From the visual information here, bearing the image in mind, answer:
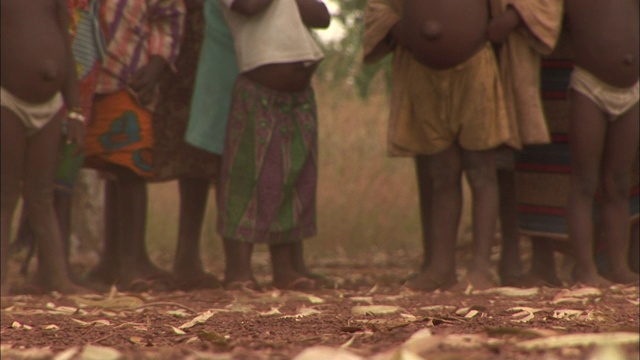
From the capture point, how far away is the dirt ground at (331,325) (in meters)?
2.23

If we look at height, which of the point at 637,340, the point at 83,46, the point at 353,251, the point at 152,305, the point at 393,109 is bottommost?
the point at 353,251

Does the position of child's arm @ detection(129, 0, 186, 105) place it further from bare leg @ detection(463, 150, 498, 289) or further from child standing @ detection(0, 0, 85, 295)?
bare leg @ detection(463, 150, 498, 289)

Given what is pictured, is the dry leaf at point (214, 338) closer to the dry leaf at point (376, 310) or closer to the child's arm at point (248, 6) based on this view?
the dry leaf at point (376, 310)

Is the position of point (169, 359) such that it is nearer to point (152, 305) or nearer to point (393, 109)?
point (152, 305)

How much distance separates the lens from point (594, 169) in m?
5.00

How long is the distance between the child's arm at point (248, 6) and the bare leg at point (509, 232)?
152 cm

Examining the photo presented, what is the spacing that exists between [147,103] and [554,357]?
3.87 metres

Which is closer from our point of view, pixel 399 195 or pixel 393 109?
pixel 393 109

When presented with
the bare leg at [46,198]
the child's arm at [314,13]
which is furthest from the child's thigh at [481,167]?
the bare leg at [46,198]

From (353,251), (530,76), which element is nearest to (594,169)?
(530,76)

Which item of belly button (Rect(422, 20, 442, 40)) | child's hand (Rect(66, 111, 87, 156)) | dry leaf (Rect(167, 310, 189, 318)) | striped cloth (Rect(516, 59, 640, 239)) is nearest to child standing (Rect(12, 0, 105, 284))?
child's hand (Rect(66, 111, 87, 156))

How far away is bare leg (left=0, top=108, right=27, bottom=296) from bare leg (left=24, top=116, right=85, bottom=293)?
0.20ft

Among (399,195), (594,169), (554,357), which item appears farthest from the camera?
(399,195)

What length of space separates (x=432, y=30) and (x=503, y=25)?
0.36m
